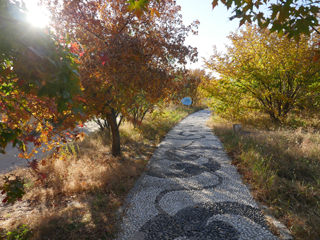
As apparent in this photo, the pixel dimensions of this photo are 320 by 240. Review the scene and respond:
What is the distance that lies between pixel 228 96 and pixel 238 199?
5.26 meters

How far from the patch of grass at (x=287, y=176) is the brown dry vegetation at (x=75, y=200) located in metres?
2.54

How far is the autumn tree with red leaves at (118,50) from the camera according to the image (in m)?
3.65

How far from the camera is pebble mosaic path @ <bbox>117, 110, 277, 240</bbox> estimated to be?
2.62 meters

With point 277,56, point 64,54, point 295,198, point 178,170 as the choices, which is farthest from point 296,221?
point 277,56

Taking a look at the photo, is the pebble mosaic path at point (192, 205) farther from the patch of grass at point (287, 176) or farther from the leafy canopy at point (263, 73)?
the leafy canopy at point (263, 73)

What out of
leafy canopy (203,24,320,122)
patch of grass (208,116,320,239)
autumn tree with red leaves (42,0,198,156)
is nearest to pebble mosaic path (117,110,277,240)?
patch of grass (208,116,320,239)

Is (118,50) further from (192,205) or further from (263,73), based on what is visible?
(263,73)

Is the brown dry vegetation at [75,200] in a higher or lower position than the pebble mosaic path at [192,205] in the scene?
higher

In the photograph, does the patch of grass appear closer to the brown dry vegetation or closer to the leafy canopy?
the leafy canopy

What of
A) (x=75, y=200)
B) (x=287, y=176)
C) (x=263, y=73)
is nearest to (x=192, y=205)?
(x=75, y=200)

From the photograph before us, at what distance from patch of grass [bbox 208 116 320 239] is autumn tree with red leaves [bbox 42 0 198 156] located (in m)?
2.81

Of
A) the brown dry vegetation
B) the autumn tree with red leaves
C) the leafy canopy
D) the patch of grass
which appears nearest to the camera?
the brown dry vegetation

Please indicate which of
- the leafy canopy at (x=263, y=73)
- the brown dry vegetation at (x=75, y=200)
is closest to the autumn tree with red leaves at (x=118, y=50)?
the brown dry vegetation at (x=75, y=200)

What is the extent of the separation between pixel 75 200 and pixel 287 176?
14.5 ft
